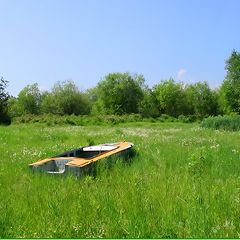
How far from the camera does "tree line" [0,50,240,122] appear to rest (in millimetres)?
84450

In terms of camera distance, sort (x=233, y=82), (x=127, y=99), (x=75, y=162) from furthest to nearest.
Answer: (x=127, y=99)
(x=233, y=82)
(x=75, y=162)

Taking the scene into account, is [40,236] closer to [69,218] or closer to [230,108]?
[69,218]

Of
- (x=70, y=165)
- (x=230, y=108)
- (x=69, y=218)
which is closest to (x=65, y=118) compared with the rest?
(x=230, y=108)

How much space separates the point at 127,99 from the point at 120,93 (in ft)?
7.80

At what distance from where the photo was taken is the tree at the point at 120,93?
8338cm

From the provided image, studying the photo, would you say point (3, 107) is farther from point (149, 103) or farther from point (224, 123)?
point (149, 103)

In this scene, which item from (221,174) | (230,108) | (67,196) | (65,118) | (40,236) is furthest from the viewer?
(230,108)

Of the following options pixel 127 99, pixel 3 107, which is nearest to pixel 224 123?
pixel 3 107

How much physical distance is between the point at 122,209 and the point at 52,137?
52.3 ft

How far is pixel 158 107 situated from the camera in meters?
88.1

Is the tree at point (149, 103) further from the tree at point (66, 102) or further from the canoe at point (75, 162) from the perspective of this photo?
the canoe at point (75, 162)

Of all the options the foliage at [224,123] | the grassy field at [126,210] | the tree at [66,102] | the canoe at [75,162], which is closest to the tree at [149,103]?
the tree at [66,102]

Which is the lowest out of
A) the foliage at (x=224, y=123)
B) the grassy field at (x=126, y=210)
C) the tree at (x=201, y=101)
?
the foliage at (x=224, y=123)

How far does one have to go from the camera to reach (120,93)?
281ft
